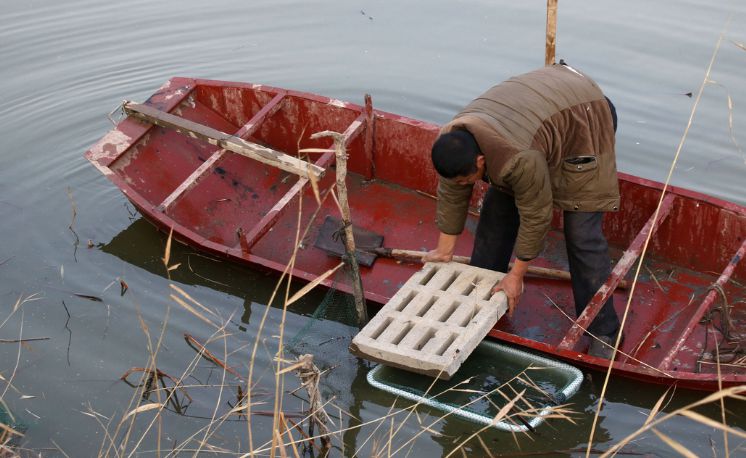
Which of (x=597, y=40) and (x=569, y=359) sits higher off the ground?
(x=597, y=40)

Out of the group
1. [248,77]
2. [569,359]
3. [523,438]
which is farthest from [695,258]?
[248,77]

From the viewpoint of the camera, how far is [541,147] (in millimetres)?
4883

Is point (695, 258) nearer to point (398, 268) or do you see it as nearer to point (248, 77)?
point (398, 268)

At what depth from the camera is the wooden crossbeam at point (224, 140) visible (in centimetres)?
643

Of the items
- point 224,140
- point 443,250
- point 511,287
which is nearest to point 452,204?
point 443,250

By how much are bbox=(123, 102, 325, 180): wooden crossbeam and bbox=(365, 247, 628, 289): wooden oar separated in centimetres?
81

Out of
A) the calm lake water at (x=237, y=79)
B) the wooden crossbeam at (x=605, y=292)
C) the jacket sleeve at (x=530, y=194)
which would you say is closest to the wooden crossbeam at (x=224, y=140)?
the calm lake water at (x=237, y=79)

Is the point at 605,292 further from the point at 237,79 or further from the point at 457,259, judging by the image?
the point at 237,79

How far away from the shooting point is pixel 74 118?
9.52m

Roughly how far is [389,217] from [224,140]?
155cm

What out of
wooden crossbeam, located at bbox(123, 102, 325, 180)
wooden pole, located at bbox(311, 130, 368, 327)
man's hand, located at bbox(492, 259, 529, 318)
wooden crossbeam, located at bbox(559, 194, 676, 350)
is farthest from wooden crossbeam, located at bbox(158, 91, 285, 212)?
Answer: wooden crossbeam, located at bbox(559, 194, 676, 350)

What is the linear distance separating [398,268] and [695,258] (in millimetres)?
2259

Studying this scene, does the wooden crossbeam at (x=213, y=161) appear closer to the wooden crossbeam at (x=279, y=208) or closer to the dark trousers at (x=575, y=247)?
the wooden crossbeam at (x=279, y=208)

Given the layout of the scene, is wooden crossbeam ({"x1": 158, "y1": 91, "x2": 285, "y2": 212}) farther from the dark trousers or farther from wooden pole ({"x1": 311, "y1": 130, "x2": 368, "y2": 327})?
the dark trousers
